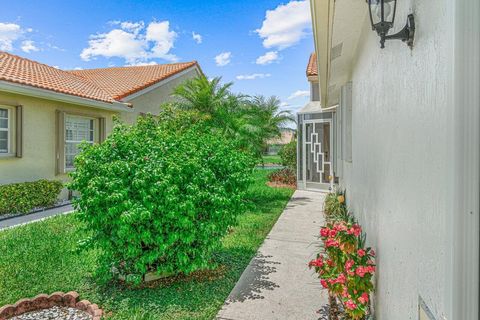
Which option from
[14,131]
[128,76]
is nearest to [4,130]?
[14,131]

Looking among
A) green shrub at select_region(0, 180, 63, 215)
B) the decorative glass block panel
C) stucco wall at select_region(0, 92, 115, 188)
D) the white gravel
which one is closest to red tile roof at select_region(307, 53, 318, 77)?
the decorative glass block panel

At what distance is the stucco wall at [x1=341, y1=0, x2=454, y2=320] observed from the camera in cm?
173

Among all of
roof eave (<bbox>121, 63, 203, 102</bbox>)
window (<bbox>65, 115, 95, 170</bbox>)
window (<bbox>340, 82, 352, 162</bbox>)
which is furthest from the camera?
roof eave (<bbox>121, 63, 203, 102</bbox>)

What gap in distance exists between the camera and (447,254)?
1.63 m

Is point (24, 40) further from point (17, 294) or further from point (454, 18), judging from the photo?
point (454, 18)

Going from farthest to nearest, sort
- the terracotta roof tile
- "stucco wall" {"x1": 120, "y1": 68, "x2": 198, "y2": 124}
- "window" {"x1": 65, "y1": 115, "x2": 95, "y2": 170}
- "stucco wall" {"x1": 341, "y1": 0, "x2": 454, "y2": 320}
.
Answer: "stucco wall" {"x1": 120, "y1": 68, "x2": 198, "y2": 124}
"window" {"x1": 65, "y1": 115, "x2": 95, "y2": 170}
the terracotta roof tile
"stucco wall" {"x1": 341, "y1": 0, "x2": 454, "y2": 320}

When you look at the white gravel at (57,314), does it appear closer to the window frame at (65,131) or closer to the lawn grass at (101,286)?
the lawn grass at (101,286)

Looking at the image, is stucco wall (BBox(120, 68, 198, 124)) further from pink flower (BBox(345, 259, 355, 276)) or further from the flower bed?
pink flower (BBox(345, 259, 355, 276))

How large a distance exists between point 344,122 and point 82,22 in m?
19.8

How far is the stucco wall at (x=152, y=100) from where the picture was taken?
61.4 feet

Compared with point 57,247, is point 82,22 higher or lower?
higher

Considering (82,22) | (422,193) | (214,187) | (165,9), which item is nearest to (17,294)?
(214,187)

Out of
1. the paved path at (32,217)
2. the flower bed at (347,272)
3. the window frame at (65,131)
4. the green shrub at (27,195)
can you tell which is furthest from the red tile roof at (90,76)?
the flower bed at (347,272)

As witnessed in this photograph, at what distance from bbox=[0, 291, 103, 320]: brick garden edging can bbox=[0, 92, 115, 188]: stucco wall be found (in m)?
8.98
